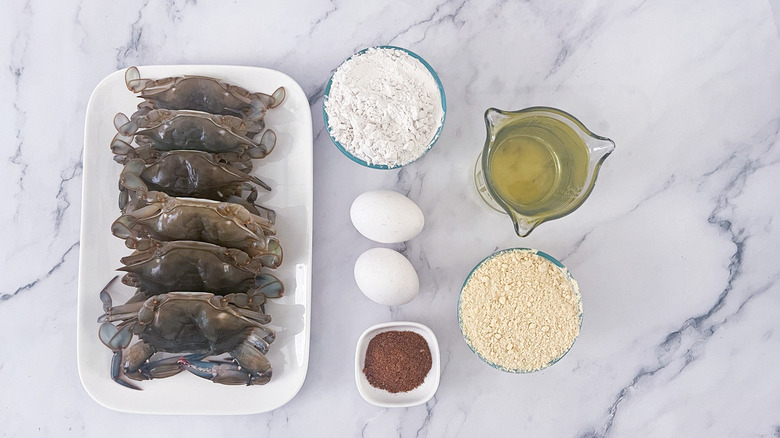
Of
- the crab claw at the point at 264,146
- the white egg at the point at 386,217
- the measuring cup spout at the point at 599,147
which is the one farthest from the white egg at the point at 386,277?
the measuring cup spout at the point at 599,147

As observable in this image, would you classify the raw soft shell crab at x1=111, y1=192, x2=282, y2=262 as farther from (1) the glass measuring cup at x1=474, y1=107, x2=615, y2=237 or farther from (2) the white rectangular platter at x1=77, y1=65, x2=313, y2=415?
(1) the glass measuring cup at x1=474, y1=107, x2=615, y2=237

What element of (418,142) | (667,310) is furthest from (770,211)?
(418,142)

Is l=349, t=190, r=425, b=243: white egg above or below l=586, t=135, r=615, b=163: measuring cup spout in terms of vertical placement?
below

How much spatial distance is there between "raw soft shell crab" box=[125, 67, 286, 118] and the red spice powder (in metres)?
0.55

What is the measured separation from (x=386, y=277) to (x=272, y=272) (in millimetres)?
261

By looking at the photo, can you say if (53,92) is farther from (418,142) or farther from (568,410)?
(568,410)

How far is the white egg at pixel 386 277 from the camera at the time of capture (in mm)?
1084

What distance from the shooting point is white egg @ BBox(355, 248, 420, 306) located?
108 centimetres

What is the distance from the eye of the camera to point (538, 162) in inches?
43.8

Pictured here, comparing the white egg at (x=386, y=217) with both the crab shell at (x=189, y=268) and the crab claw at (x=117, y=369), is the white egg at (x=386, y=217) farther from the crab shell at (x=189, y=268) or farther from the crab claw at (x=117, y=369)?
the crab claw at (x=117, y=369)

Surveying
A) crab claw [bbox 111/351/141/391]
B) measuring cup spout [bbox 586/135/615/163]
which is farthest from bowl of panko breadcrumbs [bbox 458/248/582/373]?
crab claw [bbox 111/351/141/391]

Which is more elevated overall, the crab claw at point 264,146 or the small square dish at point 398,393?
the crab claw at point 264,146

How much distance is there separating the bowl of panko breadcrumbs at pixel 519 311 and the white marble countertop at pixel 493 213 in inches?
4.3

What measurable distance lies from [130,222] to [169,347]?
263 mm
